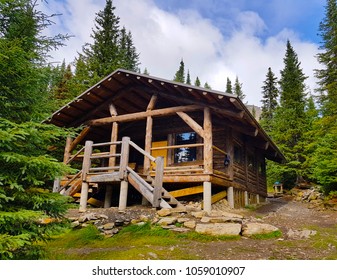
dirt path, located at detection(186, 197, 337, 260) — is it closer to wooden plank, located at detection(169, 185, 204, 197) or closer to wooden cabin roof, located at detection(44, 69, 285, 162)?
wooden plank, located at detection(169, 185, 204, 197)

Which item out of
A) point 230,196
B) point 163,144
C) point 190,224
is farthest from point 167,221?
point 163,144

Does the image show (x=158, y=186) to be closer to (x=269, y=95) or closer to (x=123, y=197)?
(x=123, y=197)

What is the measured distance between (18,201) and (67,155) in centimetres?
1010

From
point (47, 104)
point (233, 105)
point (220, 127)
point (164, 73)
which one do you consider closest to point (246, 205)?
point (220, 127)

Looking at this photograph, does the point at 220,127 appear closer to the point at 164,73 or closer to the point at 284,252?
the point at 284,252

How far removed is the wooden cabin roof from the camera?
1065cm

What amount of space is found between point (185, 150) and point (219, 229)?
7.01 metres

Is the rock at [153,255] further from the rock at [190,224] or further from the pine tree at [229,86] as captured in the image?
the pine tree at [229,86]

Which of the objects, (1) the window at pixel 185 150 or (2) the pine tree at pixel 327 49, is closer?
(1) the window at pixel 185 150

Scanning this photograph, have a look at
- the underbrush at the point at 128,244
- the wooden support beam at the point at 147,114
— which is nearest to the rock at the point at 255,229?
the underbrush at the point at 128,244

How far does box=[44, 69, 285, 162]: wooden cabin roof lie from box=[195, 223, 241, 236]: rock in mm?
4465

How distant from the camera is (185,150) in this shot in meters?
14.1

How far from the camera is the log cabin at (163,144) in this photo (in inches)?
404
